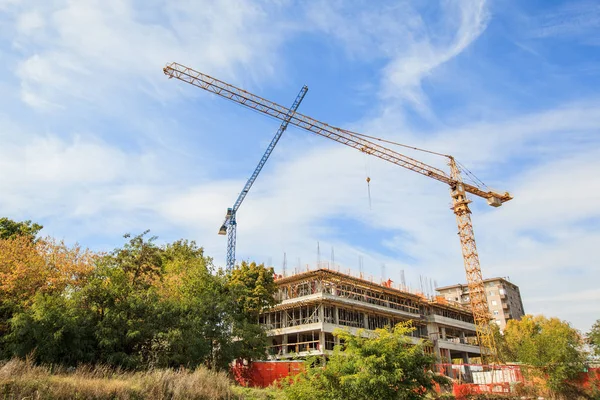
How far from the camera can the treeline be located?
776 inches

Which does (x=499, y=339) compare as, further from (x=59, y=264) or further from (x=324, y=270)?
(x=59, y=264)

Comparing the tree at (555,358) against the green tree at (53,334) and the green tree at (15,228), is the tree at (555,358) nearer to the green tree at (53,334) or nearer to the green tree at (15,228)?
the green tree at (53,334)

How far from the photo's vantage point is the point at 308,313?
41.1 m

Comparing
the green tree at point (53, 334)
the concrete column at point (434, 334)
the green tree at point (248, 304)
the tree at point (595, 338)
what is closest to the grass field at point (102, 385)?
the green tree at point (53, 334)

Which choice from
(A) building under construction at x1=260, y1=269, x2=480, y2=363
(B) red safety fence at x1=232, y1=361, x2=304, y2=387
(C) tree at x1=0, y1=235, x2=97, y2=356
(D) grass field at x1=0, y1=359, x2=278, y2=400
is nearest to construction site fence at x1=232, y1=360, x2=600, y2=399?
(B) red safety fence at x1=232, y1=361, x2=304, y2=387

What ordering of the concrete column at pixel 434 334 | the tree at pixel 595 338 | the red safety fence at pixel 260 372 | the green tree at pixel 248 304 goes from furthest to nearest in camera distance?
the concrete column at pixel 434 334, the tree at pixel 595 338, the red safety fence at pixel 260 372, the green tree at pixel 248 304

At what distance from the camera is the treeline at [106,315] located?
19.7 meters

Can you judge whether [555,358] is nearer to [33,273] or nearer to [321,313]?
[321,313]

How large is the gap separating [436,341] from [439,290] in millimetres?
56663

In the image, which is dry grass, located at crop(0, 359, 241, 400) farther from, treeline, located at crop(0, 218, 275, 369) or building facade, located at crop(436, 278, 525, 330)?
building facade, located at crop(436, 278, 525, 330)

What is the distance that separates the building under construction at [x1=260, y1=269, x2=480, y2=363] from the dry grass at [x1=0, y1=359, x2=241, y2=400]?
1780cm

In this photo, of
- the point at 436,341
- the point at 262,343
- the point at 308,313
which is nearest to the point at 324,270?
the point at 308,313

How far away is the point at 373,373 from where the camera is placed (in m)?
15.1

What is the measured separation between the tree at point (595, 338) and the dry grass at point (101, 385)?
33059mm
